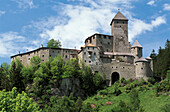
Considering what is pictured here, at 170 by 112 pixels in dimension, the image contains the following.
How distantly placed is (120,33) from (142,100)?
2794 cm

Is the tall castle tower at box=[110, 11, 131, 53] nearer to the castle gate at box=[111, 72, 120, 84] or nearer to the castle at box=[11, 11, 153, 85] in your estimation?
the castle at box=[11, 11, 153, 85]

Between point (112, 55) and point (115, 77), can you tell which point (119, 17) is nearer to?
point (112, 55)

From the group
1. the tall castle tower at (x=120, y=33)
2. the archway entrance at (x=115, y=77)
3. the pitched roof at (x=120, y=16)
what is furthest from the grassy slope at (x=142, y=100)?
the pitched roof at (x=120, y=16)

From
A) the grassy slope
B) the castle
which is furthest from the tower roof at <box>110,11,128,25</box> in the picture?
the grassy slope

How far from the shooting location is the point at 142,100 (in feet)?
152

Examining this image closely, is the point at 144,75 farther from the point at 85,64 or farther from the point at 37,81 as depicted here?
the point at 37,81

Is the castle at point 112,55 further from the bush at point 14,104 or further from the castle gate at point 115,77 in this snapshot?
the bush at point 14,104

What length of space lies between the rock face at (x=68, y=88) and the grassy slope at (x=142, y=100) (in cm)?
375

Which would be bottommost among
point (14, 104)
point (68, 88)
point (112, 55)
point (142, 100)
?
point (142, 100)

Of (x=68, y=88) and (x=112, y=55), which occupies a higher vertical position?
(x=112, y=55)

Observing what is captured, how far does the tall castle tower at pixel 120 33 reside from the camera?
6744 cm

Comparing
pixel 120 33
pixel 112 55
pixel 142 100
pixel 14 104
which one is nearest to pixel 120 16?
pixel 120 33

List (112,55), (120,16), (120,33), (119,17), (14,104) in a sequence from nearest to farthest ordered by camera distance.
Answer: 1. (14,104)
2. (112,55)
3. (120,33)
4. (119,17)
5. (120,16)

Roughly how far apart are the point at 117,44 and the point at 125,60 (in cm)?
646
